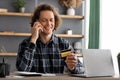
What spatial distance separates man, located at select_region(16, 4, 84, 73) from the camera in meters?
2.08

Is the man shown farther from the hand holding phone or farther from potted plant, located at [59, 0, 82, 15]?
potted plant, located at [59, 0, 82, 15]

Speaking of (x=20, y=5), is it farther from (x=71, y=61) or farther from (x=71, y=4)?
(x=71, y=61)

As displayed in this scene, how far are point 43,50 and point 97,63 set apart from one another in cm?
69

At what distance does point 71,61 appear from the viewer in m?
1.94

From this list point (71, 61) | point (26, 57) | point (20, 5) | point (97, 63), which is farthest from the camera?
point (20, 5)

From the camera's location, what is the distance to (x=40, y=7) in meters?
2.42

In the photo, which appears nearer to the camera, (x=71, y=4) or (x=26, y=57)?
(x=26, y=57)

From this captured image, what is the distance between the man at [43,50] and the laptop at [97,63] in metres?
0.29

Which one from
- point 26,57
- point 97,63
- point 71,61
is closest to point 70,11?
point 26,57

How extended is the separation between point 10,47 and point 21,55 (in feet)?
8.11

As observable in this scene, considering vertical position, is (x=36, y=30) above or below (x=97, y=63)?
above

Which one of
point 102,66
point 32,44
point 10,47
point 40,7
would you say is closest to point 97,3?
point 10,47

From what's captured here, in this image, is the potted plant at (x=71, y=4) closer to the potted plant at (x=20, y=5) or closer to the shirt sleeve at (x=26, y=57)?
the potted plant at (x=20, y=5)

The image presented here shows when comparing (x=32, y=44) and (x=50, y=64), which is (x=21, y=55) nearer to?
(x=32, y=44)
